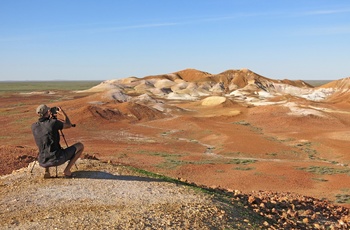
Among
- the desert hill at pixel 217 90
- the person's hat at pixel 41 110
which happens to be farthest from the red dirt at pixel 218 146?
the desert hill at pixel 217 90

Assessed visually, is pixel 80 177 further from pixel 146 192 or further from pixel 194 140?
pixel 194 140

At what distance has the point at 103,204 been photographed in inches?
352

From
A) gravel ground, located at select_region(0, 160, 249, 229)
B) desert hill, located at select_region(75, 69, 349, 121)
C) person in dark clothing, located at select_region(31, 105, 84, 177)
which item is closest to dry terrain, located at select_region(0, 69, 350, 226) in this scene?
gravel ground, located at select_region(0, 160, 249, 229)

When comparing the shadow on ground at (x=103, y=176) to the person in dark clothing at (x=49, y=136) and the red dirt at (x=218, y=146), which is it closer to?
the person in dark clothing at (x=49, y=136)

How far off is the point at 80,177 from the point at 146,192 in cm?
208

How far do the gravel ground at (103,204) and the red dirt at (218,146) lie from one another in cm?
750

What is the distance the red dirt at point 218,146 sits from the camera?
2181cm

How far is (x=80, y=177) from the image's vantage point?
1072 cm

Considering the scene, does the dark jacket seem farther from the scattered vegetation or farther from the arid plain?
the scattered vegetation

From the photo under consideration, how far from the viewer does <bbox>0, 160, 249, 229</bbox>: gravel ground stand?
7.95 metres

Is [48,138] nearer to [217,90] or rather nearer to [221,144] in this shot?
[221,144]

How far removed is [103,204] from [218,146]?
2742 cm

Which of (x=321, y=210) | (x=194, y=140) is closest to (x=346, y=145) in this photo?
(x=194, y=140)

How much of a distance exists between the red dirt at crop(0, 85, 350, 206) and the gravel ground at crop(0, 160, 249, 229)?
7.50 m
